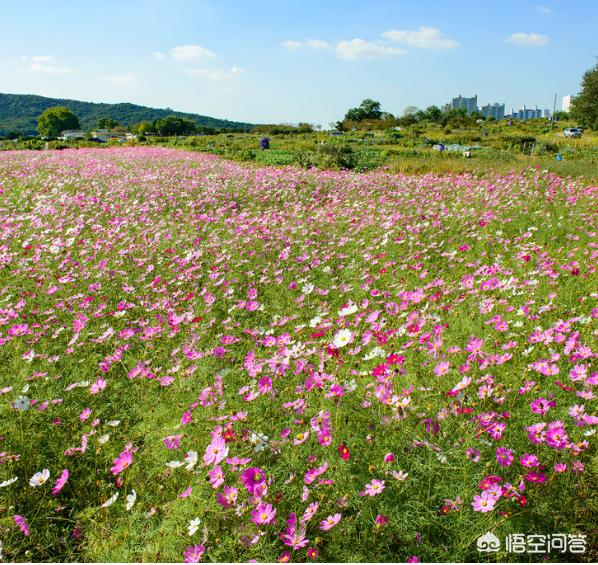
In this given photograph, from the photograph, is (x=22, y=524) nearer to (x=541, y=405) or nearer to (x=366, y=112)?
(x=541, y=405)

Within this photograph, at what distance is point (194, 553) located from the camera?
1585mm

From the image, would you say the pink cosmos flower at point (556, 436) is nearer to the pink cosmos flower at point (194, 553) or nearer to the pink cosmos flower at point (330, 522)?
the pink cosmos flower at point (330, 522)

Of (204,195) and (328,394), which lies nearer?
(328,394)

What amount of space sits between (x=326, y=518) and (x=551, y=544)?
0.80 meters

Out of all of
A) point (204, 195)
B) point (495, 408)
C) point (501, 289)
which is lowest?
point (495, 408)

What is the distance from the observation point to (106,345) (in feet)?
11.2

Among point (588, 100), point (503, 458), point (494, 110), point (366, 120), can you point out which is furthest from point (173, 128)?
point (494, 110)

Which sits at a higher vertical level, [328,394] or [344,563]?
[328,394]

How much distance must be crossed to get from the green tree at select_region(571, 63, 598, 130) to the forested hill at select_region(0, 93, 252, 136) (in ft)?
449

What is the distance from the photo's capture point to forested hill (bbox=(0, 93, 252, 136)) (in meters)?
165

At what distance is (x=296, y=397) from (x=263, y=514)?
0.89 meters

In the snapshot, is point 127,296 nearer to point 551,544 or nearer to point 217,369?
point 217,369

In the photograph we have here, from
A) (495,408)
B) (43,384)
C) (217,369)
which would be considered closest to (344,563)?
(495,408)

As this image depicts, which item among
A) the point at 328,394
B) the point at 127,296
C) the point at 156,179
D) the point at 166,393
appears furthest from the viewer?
A: the point at 156,179
